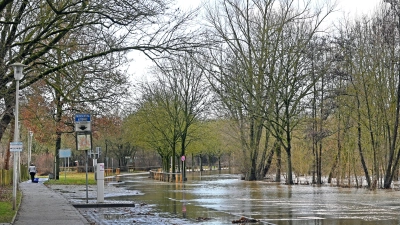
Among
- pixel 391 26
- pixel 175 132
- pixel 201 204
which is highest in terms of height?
pixel 391 26

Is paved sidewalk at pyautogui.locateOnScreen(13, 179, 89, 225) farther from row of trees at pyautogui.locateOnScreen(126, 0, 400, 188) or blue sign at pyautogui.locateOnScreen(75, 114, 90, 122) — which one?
row of trees at pyautogui.locateOnScreen(126, 0, 400, 188)

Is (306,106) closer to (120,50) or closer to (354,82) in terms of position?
(354,82)

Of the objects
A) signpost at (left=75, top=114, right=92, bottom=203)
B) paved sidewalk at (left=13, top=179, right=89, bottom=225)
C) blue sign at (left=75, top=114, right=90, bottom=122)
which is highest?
blue sign at (left=75, top=114, right=90, bottom=122)

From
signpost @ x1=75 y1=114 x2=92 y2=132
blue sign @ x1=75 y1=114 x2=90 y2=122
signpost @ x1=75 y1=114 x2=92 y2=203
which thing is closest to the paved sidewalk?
signpost @ x1=75 y1=114 x2=92 y2=203

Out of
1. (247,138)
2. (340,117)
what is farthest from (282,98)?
(247,138)

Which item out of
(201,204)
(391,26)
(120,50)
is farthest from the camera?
(391,26)

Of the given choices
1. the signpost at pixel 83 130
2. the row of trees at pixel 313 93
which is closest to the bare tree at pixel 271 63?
the row of trees at pixel 313 93

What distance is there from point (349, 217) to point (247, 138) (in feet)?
116

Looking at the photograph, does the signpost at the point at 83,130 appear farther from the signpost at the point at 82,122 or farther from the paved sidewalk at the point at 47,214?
the paved sidewalk at the point at 47,214

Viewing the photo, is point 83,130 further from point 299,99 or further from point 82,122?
point 299,99

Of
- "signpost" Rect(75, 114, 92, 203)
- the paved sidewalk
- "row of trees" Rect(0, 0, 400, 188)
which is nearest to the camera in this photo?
the paved sidewalk

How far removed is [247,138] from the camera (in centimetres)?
5334

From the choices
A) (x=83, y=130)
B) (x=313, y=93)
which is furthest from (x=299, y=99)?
(x=83, y=130)

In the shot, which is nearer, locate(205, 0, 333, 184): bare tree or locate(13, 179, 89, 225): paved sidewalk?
locate(13, 179, 89, 225): paved sidewalk
